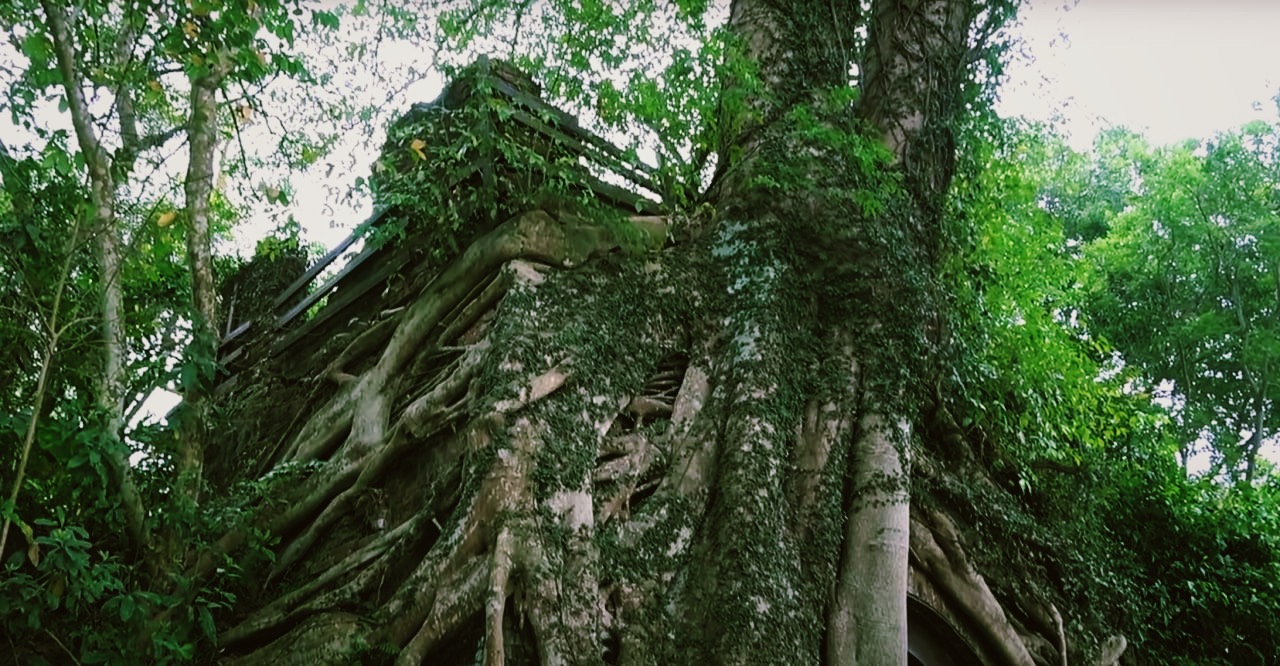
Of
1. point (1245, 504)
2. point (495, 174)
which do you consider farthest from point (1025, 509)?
point (495, 174)

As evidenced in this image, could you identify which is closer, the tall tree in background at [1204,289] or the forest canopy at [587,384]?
the forest canopy at [587,384]

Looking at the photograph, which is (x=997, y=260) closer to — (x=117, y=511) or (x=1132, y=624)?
(x=1132, y=624)

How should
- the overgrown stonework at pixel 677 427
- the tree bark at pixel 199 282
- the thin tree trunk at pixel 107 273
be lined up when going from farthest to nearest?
the tree bark at pixel 199 282, the thin tree trunk at pixel 107 273, the overgrown stonework at pixel 677 427

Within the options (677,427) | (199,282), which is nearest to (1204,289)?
(677,427)

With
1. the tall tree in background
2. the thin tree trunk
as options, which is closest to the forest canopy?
the thin tree trunk

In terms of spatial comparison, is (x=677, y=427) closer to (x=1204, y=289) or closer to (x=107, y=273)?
(x=107, y=273)

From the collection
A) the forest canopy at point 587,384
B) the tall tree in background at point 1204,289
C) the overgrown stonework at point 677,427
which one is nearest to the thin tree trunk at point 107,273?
the forest canopy at point 587,384

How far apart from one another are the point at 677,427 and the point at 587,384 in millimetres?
448

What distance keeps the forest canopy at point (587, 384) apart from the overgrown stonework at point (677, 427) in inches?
0.7

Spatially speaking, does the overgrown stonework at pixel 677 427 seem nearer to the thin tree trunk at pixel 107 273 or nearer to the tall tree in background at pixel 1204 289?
the thin tree trunk at pixel 107 273

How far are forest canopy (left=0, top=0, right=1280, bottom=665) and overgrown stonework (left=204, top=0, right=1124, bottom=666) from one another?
2 cm

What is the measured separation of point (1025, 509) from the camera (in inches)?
218

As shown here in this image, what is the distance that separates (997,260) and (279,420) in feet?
16.6

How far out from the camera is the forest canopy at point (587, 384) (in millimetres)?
3594
